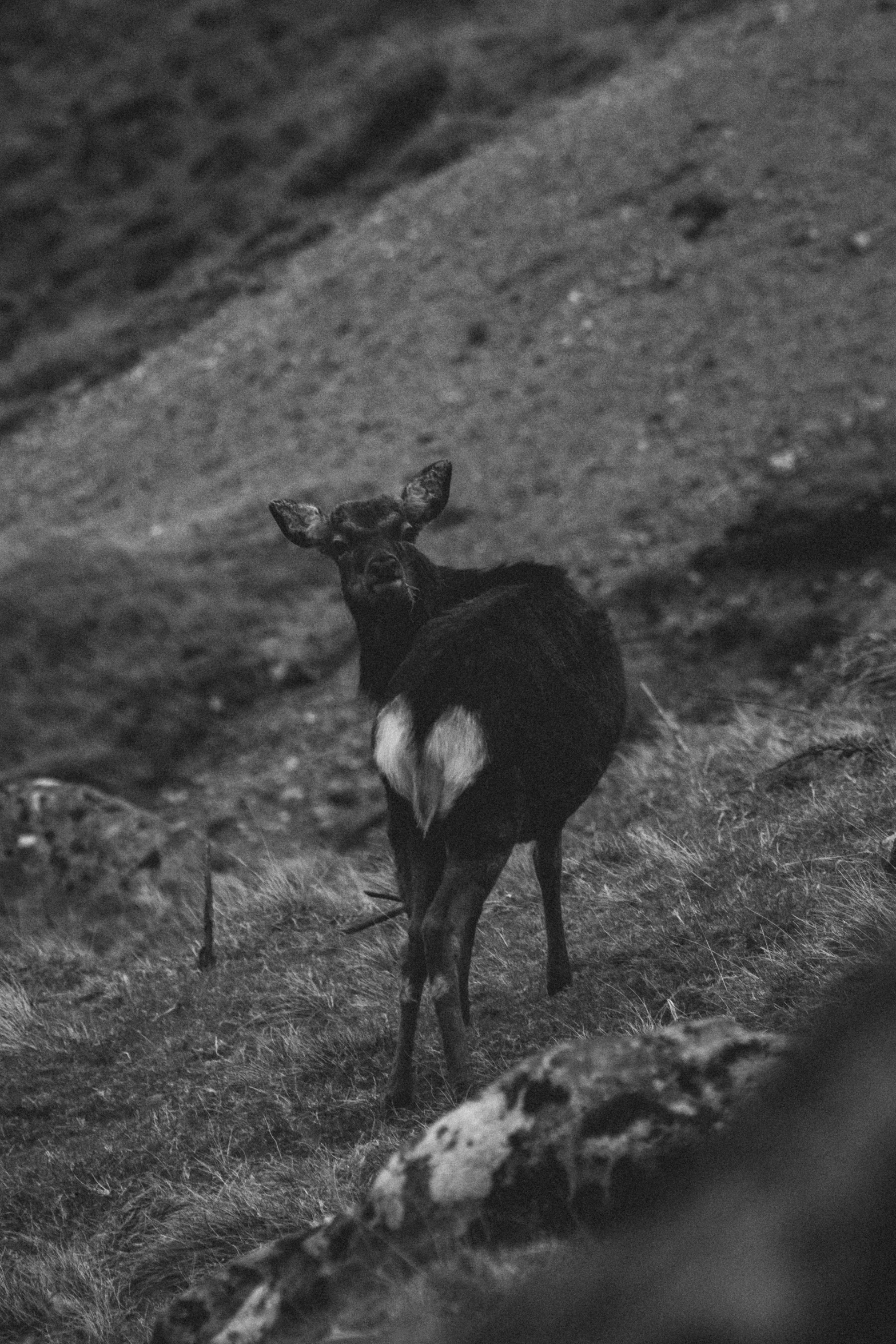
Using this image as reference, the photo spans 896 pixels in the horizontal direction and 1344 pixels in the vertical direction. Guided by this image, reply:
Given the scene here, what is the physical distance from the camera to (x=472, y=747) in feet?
15.1

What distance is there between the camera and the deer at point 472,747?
4.64 meters

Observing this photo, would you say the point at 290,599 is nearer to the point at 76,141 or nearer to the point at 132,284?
the point at 132,284

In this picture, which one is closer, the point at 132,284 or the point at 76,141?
the point at 132,284

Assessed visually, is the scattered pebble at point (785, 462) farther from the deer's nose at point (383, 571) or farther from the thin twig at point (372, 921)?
the deer's nose at point (383, 571)

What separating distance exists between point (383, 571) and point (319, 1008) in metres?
1.71

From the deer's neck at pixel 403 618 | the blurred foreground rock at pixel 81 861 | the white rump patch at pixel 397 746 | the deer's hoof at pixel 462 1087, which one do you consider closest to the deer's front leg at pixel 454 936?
the deer's hoof at pixel 462 1087

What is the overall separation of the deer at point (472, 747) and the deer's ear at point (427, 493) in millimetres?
463

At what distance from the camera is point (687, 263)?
68.4 ft

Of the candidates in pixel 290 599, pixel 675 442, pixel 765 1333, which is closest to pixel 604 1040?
pixel 765 1333

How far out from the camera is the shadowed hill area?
1552 centimetres

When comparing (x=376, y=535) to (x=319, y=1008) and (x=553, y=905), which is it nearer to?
(x=553, y=905)

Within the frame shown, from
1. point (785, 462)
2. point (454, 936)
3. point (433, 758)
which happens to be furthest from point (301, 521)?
point (785, 462)

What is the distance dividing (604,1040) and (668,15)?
95.9 ft

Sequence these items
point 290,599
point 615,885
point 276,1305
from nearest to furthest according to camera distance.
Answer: point 276,1305
point 615,885
point 290,599
